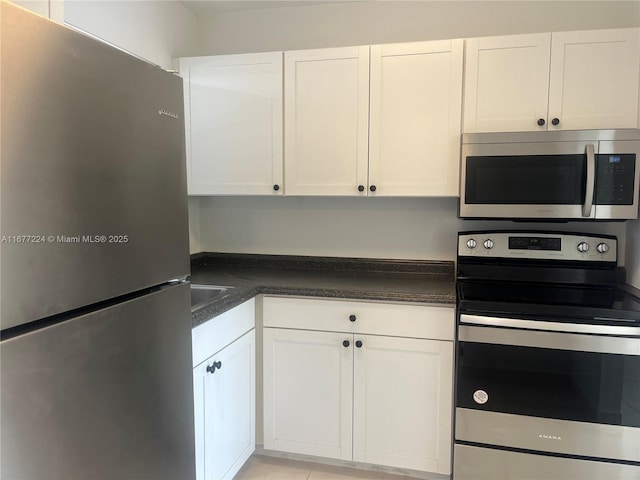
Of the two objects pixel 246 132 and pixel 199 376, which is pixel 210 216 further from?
pixel 199 376

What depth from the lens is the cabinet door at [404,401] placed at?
1.90 m

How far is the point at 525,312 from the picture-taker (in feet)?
5.57

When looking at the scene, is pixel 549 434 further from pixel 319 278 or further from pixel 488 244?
pixel 319 278

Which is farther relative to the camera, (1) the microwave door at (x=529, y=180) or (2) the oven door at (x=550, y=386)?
(1) the microwave door at (x=529, y=180)

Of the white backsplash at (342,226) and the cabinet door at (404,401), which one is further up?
the white backsplash at (342,226)

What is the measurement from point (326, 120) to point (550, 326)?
4.45 ft

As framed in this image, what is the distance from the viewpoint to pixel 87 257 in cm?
81

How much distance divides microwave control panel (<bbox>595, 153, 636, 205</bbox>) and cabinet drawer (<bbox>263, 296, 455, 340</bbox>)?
0.83 meters

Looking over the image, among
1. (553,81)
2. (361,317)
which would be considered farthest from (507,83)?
(361,317)

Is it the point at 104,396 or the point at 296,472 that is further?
the point at 296,472

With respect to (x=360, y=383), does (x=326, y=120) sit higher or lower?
higher

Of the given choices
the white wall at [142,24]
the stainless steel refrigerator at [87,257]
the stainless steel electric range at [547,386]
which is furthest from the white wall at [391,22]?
the stainless steel refrigerator at [87,257]

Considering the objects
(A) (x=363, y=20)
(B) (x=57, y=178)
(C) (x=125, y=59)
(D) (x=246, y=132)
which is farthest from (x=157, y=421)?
(A) (x=363, y=20)

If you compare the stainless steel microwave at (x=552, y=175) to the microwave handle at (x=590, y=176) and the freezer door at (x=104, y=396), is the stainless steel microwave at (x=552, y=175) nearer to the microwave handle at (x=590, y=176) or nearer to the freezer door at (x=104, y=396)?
the microwave handle at (x=590, y=176)
